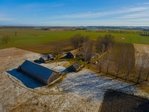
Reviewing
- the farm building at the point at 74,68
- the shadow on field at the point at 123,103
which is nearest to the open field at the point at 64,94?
the shadow on field at the point at 123,103

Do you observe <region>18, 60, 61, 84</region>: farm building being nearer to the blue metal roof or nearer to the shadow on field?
the blue metal roof

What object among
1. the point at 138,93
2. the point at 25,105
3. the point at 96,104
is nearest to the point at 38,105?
the point at 25,105

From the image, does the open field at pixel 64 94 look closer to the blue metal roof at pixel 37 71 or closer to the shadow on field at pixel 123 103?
the shadow on field at pixel 123 103

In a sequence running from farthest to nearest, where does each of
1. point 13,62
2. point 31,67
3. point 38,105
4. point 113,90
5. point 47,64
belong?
point 13,62 < point 47,64 < point 31,67 < point 113,90 < point 38,105

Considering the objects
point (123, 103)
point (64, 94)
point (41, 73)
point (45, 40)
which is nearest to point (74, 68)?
point (41, 73)

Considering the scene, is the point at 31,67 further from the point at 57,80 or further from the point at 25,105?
the point at 25,105
